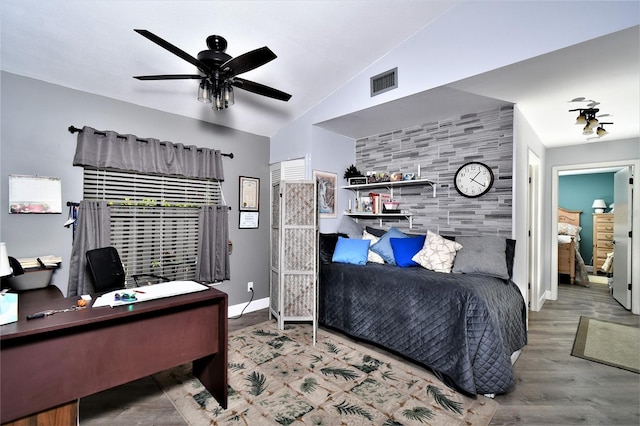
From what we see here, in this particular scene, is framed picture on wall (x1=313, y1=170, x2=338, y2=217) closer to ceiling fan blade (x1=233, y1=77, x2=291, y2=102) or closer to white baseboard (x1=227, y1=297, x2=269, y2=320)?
ceiling fan blade (x1=233, y1=77, x2=291, y2=102)

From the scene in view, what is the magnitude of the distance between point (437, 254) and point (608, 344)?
2.08 m

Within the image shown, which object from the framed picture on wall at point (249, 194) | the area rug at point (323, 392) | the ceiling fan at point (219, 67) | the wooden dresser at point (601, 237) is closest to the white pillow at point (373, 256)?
the area rug at point (323, 392)

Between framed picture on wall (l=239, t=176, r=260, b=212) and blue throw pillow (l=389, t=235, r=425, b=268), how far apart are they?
202 cm

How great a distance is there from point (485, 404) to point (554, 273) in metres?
3.63

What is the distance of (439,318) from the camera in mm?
2439

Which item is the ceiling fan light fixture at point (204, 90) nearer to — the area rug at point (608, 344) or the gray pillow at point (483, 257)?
the gray pillow at point (483, 257)

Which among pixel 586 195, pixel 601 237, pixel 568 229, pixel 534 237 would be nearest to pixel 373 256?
pixel 534 237

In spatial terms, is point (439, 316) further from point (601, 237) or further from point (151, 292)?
point (601, 237)

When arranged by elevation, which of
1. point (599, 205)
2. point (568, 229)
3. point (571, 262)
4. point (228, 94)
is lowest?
point (571, 262)

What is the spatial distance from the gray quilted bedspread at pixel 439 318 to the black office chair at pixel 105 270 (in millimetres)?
1843

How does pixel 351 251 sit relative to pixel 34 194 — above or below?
Result: below

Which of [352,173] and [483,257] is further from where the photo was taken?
[352,173]

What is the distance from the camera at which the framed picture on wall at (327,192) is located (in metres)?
3.94

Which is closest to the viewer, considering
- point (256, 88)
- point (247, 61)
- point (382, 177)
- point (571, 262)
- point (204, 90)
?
point (247, 61)
